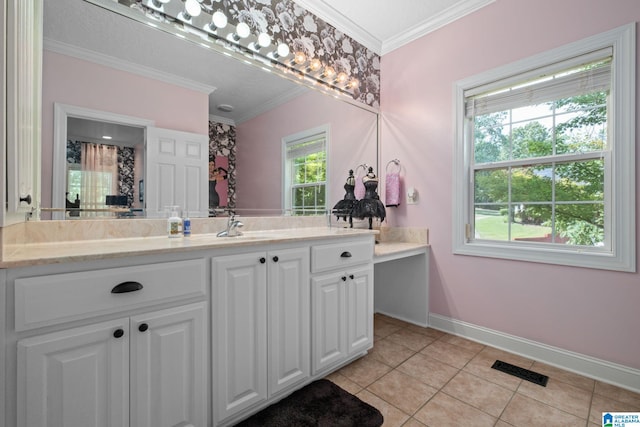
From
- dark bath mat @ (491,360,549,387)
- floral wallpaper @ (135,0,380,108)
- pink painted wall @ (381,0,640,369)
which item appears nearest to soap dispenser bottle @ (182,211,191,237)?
floral wallpaper @ (135,0,380,108)

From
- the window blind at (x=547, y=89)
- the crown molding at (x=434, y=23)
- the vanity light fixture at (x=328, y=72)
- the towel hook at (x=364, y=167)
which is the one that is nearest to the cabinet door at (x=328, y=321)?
the towel hook at (x=364, y=167)

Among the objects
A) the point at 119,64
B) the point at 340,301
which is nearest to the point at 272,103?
the point at 119,64

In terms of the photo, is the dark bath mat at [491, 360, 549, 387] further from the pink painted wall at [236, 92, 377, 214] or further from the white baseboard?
the pink painted wall at [236, 92, 377, 214]

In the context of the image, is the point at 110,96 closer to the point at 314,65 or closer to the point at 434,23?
the point at 314,65

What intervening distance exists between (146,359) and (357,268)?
1282 millimetres

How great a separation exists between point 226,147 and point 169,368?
1287mm

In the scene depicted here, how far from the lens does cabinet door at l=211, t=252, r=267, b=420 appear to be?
1.30m

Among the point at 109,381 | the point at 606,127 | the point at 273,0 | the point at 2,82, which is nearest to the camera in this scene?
the point at 2,82

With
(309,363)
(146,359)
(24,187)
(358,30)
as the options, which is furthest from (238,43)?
(309,363)

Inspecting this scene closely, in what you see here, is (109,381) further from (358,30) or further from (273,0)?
(358,30)

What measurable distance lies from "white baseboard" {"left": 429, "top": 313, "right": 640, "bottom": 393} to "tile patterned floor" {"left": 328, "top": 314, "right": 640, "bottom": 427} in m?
0.05

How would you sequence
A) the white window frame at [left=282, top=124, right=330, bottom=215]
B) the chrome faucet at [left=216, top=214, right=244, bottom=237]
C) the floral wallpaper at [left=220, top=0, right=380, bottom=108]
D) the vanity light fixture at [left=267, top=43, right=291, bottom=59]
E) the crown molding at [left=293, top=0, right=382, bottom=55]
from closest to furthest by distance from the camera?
the chrome faucet at [left=216, top=214, right=244, bottom=237] < the floral wallpaper at [left=220, top=0, right=380, bottom=108] < the vanity light fixture at [left=267, top=43, right=291, bottom=59] < the white window frame at [left=282, top=124, right=330, bottom=215] < the crown molding at [left=293, top=0, right=382, bottom=55]

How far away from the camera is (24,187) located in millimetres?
1042

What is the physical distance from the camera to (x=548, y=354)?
201cm
